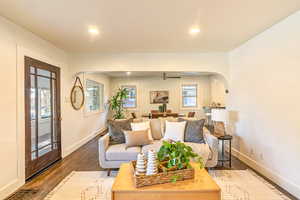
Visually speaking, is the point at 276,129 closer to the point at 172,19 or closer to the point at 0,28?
the point at 172,19

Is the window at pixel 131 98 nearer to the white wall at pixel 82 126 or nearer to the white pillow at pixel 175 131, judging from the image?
the white wall at pixel 82 126

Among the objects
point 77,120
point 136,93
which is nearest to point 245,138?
point 77,120

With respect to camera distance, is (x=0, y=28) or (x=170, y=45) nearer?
(x=0, y=28)

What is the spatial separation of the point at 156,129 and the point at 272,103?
7.15ft

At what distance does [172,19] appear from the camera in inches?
108

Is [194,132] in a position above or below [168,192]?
above

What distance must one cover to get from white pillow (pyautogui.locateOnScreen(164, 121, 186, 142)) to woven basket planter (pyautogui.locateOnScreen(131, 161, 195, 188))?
1.59 metres

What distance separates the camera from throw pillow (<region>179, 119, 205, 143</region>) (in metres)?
3.63

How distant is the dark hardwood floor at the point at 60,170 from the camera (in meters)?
2.73

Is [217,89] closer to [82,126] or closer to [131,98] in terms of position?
[131,98]

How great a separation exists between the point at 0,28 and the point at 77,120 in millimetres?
3027

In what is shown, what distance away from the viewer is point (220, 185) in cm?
289

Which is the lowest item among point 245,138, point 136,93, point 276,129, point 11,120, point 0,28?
point 245,138

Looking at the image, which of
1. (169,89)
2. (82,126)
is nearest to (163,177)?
(82,126)
